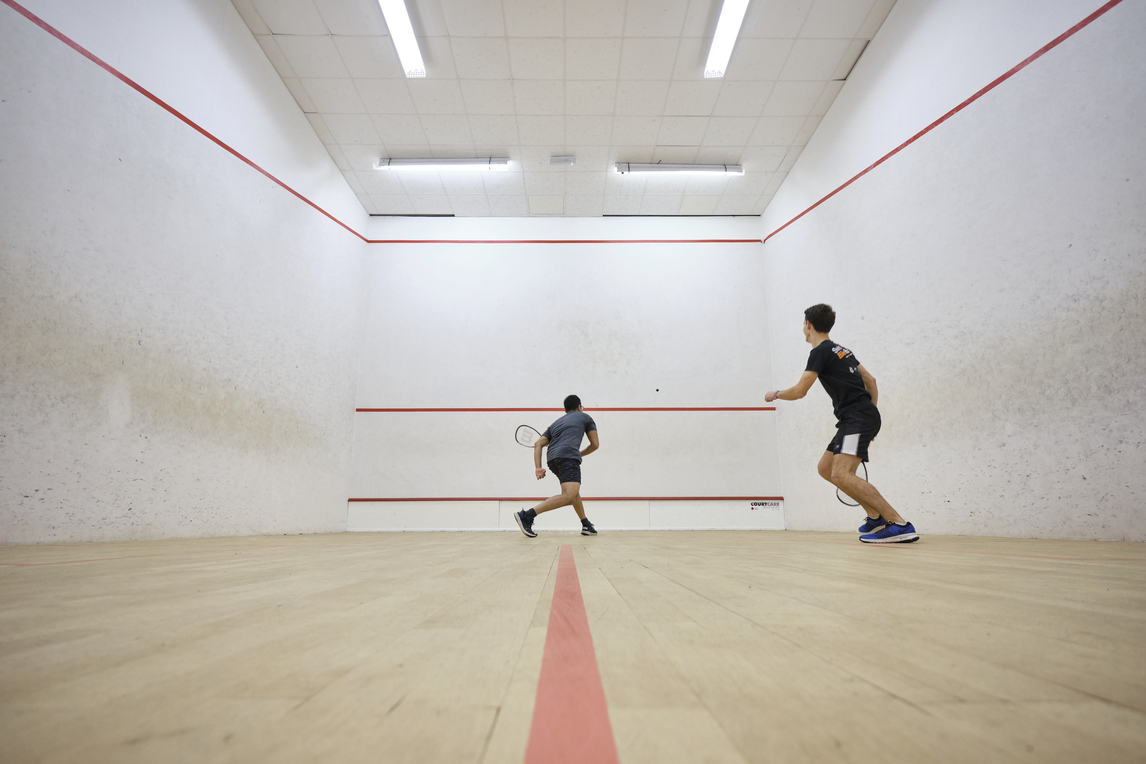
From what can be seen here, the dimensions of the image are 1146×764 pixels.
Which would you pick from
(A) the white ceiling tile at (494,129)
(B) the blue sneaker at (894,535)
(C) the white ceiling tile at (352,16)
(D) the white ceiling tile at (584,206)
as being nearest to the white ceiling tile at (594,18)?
(A) the white ceiling tile at (494,129)

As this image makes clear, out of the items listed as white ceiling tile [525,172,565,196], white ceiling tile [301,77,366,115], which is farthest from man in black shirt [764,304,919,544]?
white ceiling tile [301,77,366,115]

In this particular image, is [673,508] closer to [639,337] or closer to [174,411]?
[639,337]

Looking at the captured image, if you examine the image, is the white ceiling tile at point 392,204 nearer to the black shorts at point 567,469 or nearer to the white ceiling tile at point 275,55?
the white ceiling tile at point 275,55

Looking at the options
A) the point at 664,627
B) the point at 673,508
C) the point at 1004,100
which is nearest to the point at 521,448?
the point at 673,508

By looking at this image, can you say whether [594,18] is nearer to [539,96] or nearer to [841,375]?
[539,96]

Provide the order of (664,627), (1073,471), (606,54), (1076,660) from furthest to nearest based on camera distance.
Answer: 1. (606,54)
2. (1073,471)
3. (664,627)
4. (1076,660)

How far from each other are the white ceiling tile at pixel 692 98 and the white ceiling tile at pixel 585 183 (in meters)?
1.16

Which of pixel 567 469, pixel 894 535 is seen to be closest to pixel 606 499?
pixel 567 469

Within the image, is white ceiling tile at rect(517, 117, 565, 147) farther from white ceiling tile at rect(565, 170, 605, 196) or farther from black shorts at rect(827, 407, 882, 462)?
black shorts at rect(827, 407, 882, 462)

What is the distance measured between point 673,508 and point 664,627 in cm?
569

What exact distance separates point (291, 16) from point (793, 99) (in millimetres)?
4478

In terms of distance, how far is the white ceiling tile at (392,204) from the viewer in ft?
21.7

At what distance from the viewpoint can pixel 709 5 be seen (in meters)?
4.20

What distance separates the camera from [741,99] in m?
5.20
